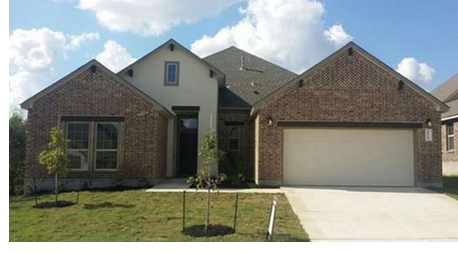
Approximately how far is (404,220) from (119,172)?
33.2ft

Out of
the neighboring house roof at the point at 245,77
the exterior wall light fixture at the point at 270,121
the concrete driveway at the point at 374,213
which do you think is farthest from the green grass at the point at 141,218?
the neighboring house roof at the point at 245,77

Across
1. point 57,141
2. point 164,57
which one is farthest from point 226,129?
point 57,141

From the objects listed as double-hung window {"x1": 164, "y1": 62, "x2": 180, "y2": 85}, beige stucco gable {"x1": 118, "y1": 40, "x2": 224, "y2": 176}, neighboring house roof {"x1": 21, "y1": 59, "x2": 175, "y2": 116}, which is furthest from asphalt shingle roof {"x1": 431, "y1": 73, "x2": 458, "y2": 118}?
neighboring house roof {"x1": 21, "y1": 59, "x2": 175, "y2": 116}

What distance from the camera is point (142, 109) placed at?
16.4 m

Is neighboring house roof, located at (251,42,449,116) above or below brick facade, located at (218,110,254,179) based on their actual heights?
above

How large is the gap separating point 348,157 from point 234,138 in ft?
21.5

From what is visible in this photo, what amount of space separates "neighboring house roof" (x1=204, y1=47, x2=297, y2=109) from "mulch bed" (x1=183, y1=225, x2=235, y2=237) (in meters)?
12.2

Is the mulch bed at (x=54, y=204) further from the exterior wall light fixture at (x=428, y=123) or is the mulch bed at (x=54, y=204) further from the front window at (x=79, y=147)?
the exterior wall light fixture at (x=428, y=123)

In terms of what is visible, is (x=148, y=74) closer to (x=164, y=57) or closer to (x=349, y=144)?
(x=164, y=57)

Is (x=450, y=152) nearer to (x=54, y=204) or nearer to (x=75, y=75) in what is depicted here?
(x=75, y=75)

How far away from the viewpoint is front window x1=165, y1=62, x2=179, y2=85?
800 inches

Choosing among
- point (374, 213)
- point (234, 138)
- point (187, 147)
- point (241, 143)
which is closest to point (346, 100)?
point (374, 213)

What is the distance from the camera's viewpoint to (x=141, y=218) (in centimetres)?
1014

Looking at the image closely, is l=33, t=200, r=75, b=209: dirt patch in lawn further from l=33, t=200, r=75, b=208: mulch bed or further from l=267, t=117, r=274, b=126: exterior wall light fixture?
l=267, t=117, r=274, b=126: exterior wall light fixture
